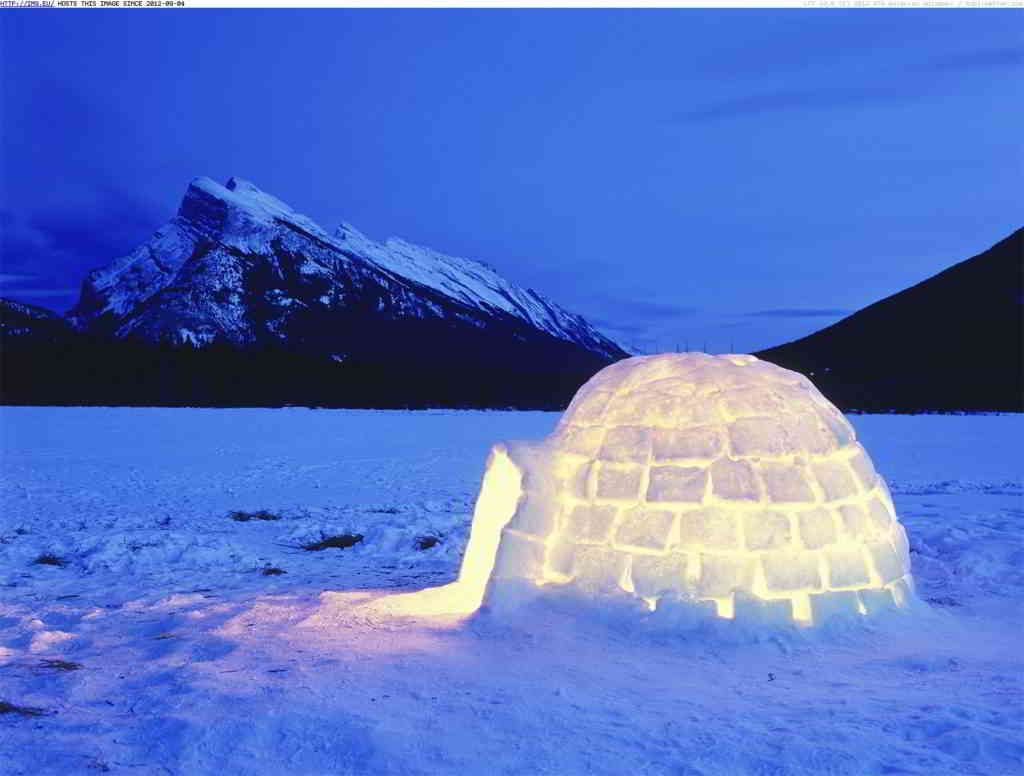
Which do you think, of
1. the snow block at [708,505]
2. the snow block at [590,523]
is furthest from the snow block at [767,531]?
the snow block at [590,523]

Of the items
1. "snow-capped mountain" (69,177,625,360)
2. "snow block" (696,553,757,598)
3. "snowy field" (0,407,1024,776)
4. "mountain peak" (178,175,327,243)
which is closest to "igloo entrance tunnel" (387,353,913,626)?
"snow block" (696,553,757,598)

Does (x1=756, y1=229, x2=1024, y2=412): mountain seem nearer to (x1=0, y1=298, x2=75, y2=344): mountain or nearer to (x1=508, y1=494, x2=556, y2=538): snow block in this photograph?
(x1=508, y1=494, x2=556, y2=538): snow block

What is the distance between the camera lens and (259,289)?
120 meters

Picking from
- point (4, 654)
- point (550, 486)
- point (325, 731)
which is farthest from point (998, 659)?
point (4, 654)

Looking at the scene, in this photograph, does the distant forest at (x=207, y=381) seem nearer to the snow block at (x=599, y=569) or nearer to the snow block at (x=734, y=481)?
the snow block at (x=599, y=569)

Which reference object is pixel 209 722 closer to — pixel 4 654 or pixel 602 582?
pixel 4 654

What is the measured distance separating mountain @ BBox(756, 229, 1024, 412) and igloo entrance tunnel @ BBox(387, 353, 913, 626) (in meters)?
35.0

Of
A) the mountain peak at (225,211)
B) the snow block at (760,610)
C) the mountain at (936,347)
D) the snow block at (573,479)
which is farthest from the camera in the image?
the mountain peak at (225,211)

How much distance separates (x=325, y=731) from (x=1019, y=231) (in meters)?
100.0

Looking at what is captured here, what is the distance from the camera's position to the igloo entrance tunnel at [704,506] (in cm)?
543

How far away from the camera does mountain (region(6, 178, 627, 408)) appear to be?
43.2 meters

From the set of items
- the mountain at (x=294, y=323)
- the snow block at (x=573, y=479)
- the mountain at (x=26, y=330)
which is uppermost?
the mountain at (x=294, y=323)

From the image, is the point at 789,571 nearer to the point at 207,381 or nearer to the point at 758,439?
the point at 758,439

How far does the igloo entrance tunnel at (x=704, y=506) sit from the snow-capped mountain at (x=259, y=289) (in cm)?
10085
